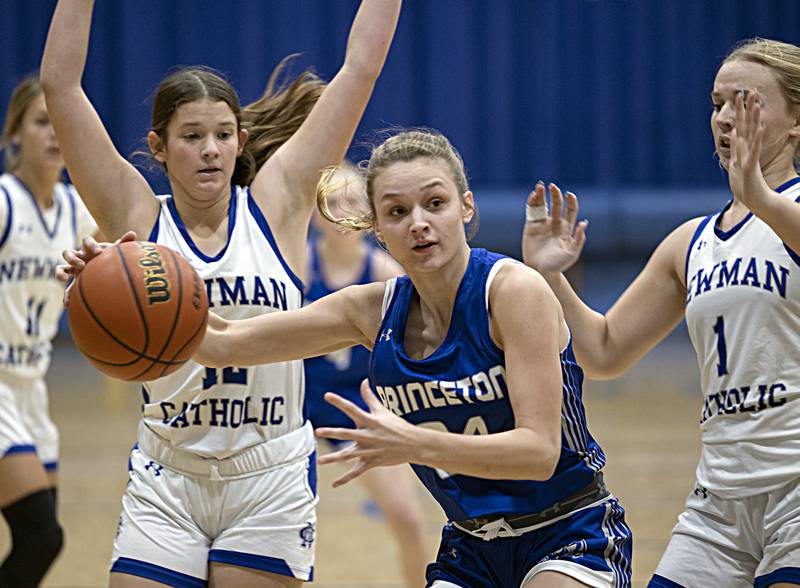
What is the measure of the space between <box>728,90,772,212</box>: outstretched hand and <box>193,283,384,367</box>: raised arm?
942mm

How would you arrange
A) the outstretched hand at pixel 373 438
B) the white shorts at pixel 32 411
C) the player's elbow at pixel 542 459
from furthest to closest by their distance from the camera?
1. the white shorts at pixel 32 411
2. the player's elbow at pixel 542 459
3. the outstretched hand at pixel 373 438

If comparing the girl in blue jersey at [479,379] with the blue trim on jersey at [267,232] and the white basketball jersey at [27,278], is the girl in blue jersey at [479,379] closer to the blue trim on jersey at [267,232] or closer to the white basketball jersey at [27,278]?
the blue trim on jersey at [267,232]

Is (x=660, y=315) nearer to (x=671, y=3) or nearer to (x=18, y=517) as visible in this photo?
(x=18, y=517)

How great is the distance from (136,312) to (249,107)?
123cm

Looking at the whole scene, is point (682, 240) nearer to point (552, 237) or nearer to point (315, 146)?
point (552, 237)

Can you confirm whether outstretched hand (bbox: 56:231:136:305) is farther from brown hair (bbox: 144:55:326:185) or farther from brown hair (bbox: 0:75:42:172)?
brown hair (bbox: 0:75:42:172)

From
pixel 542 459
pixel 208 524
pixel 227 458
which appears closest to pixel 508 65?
pixel 227 458

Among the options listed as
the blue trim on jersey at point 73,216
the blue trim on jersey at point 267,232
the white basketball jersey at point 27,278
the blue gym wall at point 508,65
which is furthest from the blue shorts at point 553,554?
the blue gym wall at point 508,65

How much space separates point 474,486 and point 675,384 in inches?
365

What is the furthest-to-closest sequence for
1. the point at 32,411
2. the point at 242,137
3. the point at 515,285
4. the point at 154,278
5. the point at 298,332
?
the point at 32,411 < the point at 242,137 < the point at 298,332 < the point at 154,278 < the point at 515,285

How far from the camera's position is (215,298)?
3094mm

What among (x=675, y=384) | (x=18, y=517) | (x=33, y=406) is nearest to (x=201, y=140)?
(x=18, y=517)

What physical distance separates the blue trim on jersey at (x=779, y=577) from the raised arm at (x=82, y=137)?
6.37 feet

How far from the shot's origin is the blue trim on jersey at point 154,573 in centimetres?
288
